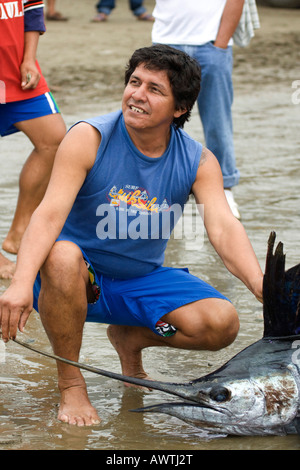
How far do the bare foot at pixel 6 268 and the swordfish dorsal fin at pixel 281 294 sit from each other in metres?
1.87

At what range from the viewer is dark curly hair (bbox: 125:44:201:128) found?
10.7 feet

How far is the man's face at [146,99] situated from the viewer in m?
3.23

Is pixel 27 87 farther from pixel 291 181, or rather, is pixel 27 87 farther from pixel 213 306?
pixel 291 181

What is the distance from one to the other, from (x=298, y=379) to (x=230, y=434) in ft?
0.92

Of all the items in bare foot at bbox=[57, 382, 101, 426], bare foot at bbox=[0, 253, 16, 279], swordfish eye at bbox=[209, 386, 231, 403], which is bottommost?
bare foot at bbox=[57, 382, 101, 426]

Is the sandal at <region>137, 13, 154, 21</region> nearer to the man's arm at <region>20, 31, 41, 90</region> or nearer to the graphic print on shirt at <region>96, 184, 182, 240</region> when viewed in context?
the man's arm at <region>20, 31, 41, 90</region>

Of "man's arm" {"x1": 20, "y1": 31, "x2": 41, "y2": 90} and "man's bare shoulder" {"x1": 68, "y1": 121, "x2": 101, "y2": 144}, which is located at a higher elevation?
"man's arm" {"x1": 20, "y1": 31, "x2": 41, "y2": 90}

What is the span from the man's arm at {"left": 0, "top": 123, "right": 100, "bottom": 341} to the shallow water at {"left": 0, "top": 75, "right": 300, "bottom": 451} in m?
0.37

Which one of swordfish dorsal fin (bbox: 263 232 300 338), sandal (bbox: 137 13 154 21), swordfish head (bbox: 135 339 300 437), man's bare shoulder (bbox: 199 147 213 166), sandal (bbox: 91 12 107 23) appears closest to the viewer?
swordfish head (bbox: 135 339 300 437)

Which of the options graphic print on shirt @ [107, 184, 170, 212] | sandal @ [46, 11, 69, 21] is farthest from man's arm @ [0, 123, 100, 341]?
sandal @ [46, 11, 69, 21]

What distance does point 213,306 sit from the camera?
3.18 meters

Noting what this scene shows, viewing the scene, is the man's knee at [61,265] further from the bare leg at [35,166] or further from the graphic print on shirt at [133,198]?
the bare leg at [35,166]

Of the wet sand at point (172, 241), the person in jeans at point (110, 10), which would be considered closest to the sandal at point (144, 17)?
the person in jeans at point (110, 10)

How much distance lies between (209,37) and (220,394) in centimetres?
327
